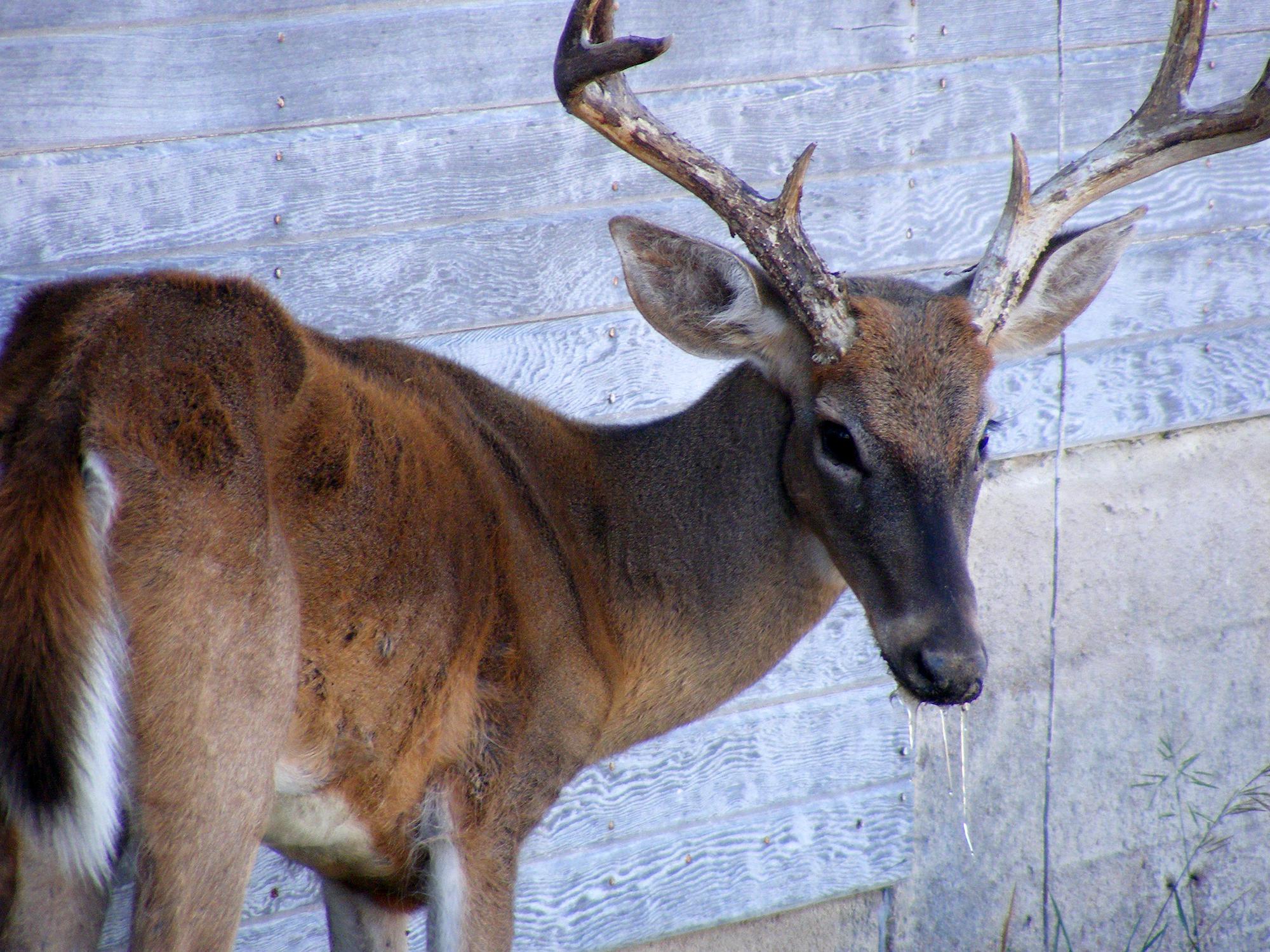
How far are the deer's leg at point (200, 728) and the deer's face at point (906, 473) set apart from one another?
1.23 m

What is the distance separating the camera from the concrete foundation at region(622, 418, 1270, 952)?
14.2 ft

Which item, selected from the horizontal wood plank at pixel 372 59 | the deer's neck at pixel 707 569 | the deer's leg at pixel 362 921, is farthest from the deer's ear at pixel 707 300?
the deer's leg at pixel 362 921

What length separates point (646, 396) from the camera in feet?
12.4

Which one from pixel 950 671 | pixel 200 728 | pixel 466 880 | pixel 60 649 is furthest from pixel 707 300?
pixel 60 649

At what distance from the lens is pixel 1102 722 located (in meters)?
4.50

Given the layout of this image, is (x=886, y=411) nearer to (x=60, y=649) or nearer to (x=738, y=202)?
(x=738, y=202)

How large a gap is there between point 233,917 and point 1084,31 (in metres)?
3.61

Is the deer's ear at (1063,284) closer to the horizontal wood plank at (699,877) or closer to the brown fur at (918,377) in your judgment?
the brown fur at (918,377)

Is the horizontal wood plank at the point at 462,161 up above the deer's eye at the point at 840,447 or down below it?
above

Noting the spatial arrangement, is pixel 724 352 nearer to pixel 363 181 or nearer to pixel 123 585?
pixel 363 181

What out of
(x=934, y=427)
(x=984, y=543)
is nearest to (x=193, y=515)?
(x=934, y=427)

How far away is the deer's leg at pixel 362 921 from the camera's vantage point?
117 inches

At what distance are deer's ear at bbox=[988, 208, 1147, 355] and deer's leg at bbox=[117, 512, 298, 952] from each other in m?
1.81

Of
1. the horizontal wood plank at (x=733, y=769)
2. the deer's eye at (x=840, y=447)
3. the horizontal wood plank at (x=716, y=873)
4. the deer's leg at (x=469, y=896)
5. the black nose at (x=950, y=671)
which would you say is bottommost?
the horizontal wood plank at (x=716, y=873)
